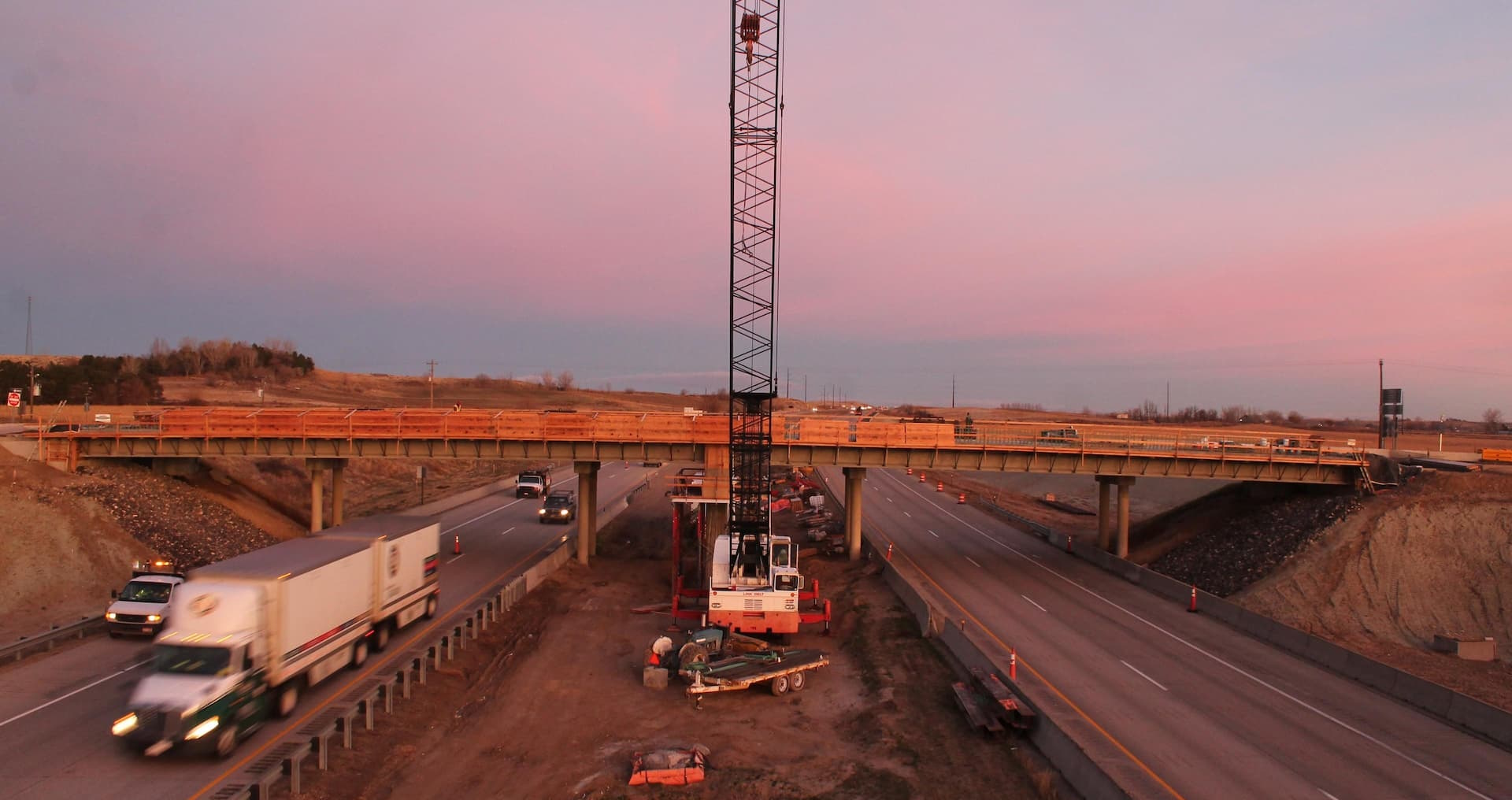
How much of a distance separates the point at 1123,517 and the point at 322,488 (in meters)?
43.7

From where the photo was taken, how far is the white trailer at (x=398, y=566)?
22672mm

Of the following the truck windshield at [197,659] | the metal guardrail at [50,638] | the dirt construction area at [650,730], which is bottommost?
the dirt construction area at [650,730]

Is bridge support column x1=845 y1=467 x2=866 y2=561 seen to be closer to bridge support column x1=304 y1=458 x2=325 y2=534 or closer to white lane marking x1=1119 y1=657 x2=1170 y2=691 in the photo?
white lane marking x1=1119 y1=657 x2=1170 y2=691

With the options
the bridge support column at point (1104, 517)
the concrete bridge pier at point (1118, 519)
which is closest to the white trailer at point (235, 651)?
the concrete bridge pier at point (1118, 519)

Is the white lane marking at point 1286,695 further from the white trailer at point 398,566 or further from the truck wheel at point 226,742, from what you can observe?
the white trailer at point 398,566

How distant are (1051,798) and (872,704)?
6558mm

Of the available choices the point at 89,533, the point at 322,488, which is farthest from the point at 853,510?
the point at 89,533

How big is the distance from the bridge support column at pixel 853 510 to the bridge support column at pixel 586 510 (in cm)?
1381

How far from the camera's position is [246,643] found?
53.8ft

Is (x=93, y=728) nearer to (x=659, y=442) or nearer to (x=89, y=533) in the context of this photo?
(x=89, y=533)

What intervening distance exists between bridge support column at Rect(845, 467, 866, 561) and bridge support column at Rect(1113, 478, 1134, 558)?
13756 millimetres

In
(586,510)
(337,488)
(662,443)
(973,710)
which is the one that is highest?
(662,443)

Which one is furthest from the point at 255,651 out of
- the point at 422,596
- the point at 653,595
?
the point at 653,595

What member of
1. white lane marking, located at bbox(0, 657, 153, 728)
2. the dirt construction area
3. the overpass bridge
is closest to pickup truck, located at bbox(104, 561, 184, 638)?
white lane marking, located at bbox(0, 657, 153, 728)
